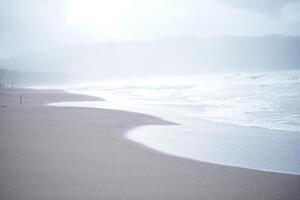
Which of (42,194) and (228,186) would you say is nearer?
(42,194)

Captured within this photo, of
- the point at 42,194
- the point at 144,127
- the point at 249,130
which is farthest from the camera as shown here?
the point at 144,127

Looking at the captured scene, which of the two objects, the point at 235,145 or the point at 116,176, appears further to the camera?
the point at 235,145

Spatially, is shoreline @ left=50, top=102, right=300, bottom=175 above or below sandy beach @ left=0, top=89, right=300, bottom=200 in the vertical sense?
below

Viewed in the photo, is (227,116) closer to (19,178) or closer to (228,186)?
(228,186)

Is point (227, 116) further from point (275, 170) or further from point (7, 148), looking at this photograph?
point (7, 148)

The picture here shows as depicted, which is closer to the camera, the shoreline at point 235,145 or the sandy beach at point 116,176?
the sandy beach at point 116,176

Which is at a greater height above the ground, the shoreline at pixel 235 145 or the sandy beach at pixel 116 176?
the sandy beach at pixel 116 176

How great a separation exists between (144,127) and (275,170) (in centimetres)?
742

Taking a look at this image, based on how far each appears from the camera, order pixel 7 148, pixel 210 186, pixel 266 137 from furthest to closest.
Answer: pixel 266 137 → pixel 7 148 → pixel 210 186

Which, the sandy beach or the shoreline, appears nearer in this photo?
the sandy beach

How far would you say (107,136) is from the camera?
36.2 feet

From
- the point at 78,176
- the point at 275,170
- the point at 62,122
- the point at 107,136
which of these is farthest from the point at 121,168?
the point at 62,122

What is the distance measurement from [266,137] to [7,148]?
817 cm

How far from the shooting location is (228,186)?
600cm
